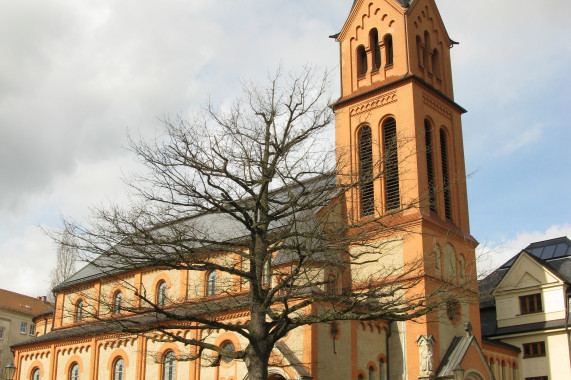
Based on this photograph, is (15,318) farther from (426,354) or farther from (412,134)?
(426,354)

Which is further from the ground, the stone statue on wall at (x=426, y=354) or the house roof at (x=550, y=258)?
the house roof at (x=550, y=258)

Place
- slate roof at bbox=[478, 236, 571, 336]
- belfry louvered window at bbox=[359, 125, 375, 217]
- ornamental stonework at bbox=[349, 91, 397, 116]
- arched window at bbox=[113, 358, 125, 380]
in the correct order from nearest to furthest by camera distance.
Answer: belfry louvered window at bbox=[359, 125, 375, 217], arched window at bbox=[113, 358, 125, 380], ornamental stonework at bbox=[349, 91, 397, 116], slate roof at bbox=[478, 236, 571, 336]

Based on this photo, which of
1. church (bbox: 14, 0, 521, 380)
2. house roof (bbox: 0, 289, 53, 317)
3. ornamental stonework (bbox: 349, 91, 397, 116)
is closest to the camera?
church (bbox: 14, 0, 521, 380)

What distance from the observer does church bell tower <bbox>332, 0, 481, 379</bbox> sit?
28.3m

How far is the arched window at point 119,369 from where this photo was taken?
30.7m

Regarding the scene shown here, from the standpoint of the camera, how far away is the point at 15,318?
218 feet

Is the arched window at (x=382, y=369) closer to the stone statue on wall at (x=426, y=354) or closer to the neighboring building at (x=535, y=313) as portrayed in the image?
the stone statue on wall at (x=426, y=354)

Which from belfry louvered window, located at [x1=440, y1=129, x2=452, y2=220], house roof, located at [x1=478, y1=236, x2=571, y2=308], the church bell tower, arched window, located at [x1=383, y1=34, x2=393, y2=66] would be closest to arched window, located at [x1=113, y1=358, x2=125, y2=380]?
the church bell tower

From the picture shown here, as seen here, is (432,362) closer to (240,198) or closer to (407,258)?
(407,258)

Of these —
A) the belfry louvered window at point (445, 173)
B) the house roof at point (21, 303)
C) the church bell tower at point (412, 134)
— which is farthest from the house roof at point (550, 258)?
the house roof at point (21, 303)

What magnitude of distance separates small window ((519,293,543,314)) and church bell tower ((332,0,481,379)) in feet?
20.3

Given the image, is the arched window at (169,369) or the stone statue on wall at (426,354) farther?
the arched window at (169,369)

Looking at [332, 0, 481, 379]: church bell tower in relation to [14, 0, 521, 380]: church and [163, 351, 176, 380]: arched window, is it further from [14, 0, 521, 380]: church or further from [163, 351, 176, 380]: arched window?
[163, 351, 176, 380]: arched window

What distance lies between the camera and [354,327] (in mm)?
26047
